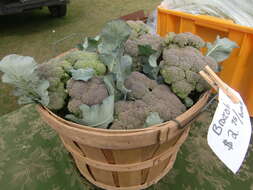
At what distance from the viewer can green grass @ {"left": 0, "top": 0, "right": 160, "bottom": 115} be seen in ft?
8.25

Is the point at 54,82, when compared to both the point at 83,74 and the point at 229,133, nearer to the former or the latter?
the point at 83,74

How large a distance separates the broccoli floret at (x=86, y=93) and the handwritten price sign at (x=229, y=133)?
33 cm

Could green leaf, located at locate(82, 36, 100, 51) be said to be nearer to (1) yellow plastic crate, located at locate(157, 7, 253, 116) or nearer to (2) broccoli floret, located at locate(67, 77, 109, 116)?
(2) broccoli floret, located at locate(67, 77, 109, 116)

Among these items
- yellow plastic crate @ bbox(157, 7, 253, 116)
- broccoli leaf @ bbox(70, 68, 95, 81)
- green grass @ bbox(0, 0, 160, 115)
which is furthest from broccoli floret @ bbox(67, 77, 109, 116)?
green grass @ bbox(0, 0, 160, 115)

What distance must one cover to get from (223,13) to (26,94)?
1.17 m

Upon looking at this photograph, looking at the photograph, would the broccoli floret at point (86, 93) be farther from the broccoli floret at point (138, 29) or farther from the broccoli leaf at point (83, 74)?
the broccoli floret at point (138, 29)

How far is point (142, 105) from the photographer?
0.70 metres

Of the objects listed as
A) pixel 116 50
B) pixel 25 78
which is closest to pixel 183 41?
pixel 116 50

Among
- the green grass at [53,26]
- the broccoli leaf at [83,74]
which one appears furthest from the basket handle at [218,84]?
the green grass at [53,26]

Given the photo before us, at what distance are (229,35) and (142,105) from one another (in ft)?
2.12

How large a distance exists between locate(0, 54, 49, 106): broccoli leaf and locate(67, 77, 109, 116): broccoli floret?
0.26ft

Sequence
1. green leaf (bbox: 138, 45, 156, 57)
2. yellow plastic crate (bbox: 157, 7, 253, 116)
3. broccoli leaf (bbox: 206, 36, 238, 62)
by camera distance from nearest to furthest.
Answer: green leaf (bbox: 138, 45, 156, 57)
broccoli leaf (bbox: 206, 36, 238, 62)
yellow plastic crate (bbox: 157, 7, 253, 116)

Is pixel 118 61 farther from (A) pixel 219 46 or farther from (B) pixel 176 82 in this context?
(A) pixel 219 46

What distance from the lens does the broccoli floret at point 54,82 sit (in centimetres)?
73
